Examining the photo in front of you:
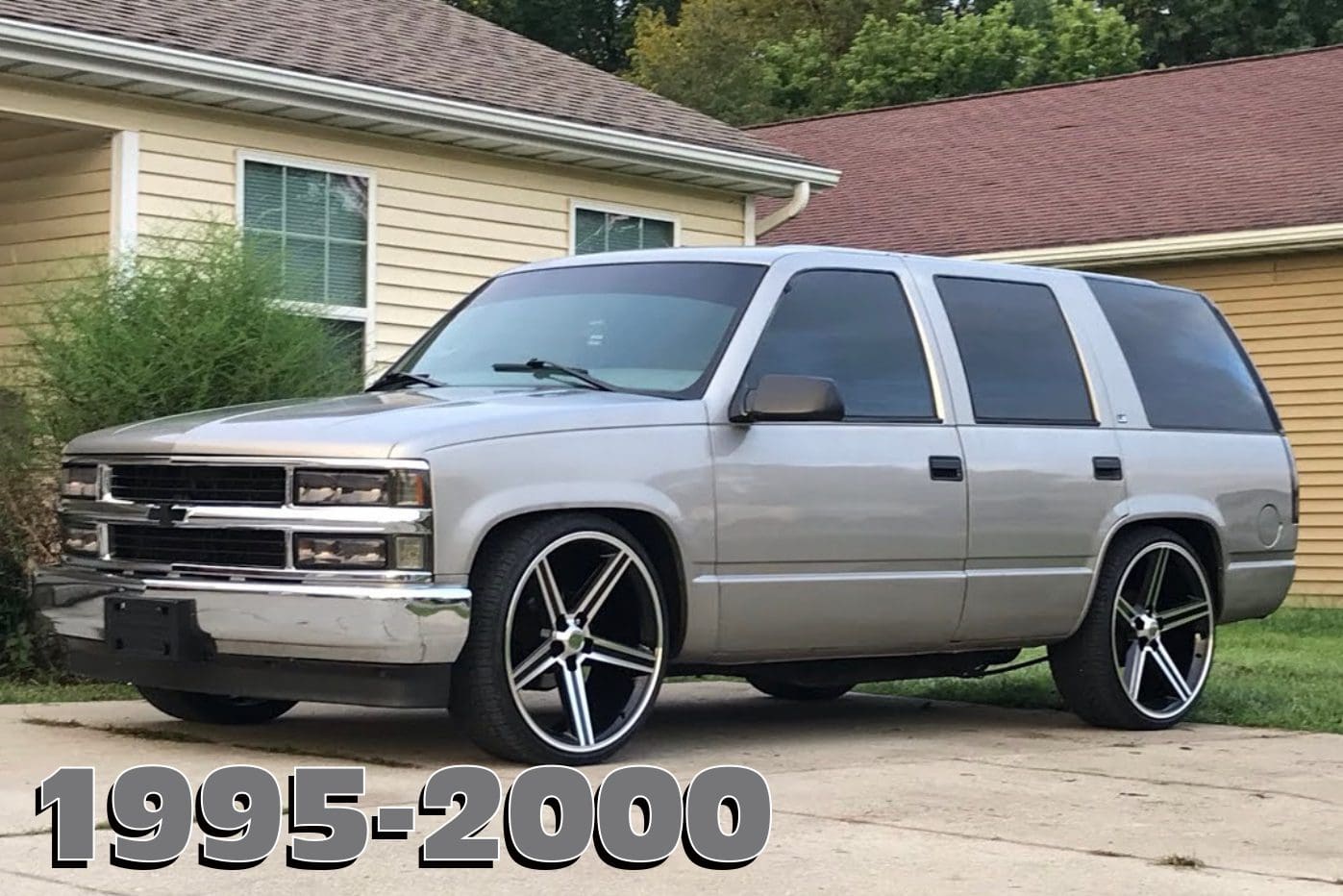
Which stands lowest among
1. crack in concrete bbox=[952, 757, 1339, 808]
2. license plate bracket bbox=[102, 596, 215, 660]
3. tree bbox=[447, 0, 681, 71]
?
crack in concrete bbox=[952, 757, 1339, 808]

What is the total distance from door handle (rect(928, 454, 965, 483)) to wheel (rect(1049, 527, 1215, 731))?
964mm

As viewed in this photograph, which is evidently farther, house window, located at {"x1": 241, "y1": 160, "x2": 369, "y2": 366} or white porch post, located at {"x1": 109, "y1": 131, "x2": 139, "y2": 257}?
house window, located at {"x1": 241, "y1": 160, "x2": 369, "y2": 366}

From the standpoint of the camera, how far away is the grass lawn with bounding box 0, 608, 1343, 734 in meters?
8.81

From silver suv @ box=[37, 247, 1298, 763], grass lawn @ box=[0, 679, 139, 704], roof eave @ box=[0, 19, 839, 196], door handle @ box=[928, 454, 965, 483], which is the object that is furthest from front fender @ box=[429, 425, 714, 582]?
roof eave @ box=[0, 19, 839, 196]

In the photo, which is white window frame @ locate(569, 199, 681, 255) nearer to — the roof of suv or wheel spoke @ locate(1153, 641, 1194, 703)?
the roof of suv

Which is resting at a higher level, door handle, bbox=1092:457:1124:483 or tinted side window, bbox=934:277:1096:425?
tinted side window, bbox=934:277:1096:425

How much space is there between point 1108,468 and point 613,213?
7.34 metres

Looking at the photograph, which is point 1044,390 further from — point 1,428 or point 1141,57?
point 1141,57

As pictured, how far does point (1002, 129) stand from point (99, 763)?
18.4 m

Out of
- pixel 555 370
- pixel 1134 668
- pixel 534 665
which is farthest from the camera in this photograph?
pixel 1134 668

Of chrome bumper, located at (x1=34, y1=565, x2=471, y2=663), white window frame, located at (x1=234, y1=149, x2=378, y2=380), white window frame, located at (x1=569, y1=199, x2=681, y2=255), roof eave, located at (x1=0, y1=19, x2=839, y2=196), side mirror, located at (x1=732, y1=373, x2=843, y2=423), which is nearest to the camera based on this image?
chrome bumper, located at (x1=34, y1=565, x2=471, y2=663)

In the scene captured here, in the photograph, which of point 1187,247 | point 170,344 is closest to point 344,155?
point 170,344

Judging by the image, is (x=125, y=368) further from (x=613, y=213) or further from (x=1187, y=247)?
(x=1187, y=247)

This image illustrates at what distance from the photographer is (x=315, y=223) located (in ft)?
43.9
